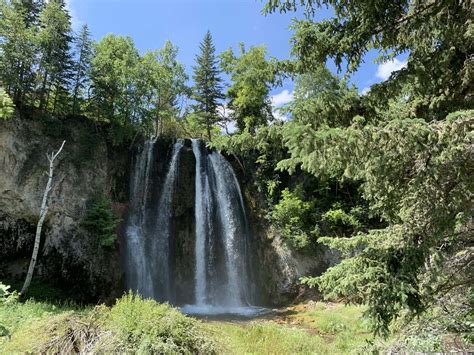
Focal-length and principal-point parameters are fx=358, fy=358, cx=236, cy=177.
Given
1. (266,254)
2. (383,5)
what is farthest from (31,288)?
(383,5)

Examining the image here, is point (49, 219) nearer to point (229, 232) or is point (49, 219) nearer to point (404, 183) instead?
point (229, 232)

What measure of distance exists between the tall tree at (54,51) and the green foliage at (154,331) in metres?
16.2

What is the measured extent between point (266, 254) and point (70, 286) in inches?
353

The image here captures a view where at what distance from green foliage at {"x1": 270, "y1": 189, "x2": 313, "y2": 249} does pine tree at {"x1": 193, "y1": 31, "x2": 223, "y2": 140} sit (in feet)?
39.3

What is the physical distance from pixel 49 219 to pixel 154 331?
518 inches

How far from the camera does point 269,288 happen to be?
17.3 meters

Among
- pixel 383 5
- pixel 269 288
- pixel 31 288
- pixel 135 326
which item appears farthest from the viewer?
pixel 269 288

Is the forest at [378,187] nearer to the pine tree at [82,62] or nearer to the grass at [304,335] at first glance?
the grass at [304,335]

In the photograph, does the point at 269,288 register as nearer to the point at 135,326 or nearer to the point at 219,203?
the point at 219,203

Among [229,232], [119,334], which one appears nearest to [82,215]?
[229,232]

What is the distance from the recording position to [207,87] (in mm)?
29891

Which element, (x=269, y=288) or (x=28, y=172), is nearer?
(x=28, y=172)

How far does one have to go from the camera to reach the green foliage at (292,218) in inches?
664

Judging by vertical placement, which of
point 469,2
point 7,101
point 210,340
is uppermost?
point 469,2
